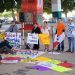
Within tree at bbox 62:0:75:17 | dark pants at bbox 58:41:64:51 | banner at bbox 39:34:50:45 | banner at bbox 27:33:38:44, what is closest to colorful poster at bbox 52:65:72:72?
banner at bbox 39:34:50:45

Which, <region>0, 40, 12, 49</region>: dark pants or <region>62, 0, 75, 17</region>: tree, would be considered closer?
<region>0, 40, 12, 49</region>: dark pants

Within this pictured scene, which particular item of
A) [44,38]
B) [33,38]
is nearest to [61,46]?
[44,38]

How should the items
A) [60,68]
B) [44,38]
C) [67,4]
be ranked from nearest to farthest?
[60,68]
[44,38]
[67,4]

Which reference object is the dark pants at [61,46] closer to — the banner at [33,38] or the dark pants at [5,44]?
the banner at [33,38]

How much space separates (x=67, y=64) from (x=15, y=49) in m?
5.26

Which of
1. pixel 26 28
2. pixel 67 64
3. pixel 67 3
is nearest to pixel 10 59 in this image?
pixel 67 64

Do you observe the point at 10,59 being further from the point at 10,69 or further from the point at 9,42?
the point at 9,42

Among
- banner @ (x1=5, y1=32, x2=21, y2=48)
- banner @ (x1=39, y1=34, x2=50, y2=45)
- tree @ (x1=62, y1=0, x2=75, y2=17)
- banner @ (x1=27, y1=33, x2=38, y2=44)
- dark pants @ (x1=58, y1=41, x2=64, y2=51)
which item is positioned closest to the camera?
banner @ (x1=39, y1=34, x2=50, y2=45)

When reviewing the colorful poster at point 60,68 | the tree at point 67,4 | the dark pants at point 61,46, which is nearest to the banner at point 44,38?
the dark pants at point 61,46

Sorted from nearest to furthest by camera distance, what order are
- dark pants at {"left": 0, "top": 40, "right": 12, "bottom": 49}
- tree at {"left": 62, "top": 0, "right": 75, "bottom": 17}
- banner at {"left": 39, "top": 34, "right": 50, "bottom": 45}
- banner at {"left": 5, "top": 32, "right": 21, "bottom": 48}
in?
dark pants at {"left": 0, "top": 40, "right": 12, "bottom": 49}
banner at {"left": 39, "top": 34, "right": 50, "bottom": 45}
banner at {"left": 5, "top": 32, "right": 21, "bottom": 48}
tree at {"left": 62, "top": 0, "right": 75, "bottom": 17}

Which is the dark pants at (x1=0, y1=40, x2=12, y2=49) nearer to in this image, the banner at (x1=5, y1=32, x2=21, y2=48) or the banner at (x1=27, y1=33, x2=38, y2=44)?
the banner at (x1=5, y1=32, x2=21, y2=48)

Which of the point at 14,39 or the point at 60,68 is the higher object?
the point at 14,39

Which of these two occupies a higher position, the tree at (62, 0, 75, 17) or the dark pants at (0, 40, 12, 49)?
the tree at (62, 0, 75, 17)

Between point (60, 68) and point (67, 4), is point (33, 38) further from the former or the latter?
point (67, 4)
